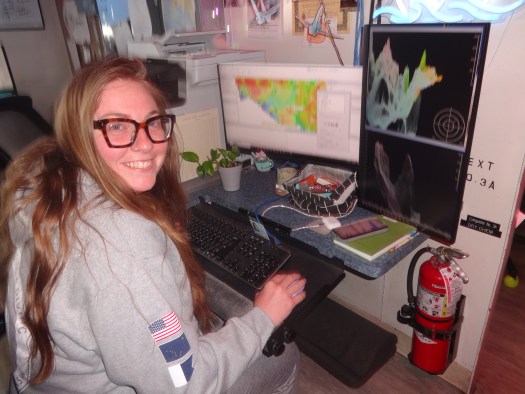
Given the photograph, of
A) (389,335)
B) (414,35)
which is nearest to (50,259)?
(414,35)

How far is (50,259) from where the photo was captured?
0.67 metres

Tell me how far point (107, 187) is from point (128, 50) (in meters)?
1.35

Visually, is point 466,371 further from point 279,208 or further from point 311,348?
point 279,208

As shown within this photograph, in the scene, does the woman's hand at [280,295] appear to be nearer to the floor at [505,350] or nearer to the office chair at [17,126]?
the floor at [505,350]

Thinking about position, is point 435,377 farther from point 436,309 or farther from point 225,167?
point 225,167

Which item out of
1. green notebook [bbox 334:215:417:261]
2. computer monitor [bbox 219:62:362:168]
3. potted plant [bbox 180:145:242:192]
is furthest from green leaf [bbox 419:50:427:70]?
potted plant [bbox 180:145:242:192]

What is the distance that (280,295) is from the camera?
962 millimetres

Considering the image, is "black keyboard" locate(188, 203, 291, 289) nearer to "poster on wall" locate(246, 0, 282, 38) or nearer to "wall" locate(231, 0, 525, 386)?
"wall" locate(231, 0, 525, 386)

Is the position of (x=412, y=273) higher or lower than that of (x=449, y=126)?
lower

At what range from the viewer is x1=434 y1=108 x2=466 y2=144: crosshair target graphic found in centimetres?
93

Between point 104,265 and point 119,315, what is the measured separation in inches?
3.4

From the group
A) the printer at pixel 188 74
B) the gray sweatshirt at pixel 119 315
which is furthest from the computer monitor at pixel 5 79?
the gray sweatshirt at pixel 119 315

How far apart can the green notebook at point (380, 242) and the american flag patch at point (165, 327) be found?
1.83 ft

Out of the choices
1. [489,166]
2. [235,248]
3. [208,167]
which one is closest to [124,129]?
[235,248]
